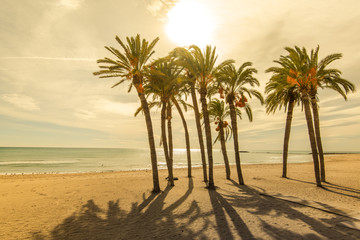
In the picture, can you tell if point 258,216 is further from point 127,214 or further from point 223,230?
point 127,214

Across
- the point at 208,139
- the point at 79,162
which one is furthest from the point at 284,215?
the point at 79,162

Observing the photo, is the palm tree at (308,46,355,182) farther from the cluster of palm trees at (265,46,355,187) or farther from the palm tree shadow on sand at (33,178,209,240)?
the palm tree shadow on sand at (33,178,209,240)

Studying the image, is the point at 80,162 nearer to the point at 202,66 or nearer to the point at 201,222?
the point at 202,66

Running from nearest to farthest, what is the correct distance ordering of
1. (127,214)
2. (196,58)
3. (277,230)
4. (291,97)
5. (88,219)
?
1. (277,230)
2. (88,219)
3. (127,214)
4. (196,58)
5. (291,97)

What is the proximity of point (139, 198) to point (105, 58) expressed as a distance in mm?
9908

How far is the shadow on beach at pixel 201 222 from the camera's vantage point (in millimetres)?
6418

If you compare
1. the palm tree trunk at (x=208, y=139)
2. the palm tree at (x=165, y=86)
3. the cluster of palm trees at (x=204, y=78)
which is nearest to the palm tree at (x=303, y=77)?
the cluster of palm trees at (x=204, y=78)

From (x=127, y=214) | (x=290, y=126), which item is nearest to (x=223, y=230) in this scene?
(x=127, y=214)

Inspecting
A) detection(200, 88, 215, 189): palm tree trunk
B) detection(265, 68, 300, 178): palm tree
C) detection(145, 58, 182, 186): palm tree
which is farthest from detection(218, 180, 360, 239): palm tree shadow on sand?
detection(265, 68, 300, 178): palm tree

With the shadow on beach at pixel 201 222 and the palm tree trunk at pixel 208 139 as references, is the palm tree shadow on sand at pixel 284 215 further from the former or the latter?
the palm tree trunk at pixel 208 139

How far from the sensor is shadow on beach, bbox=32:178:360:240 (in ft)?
21.1

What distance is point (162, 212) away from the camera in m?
9.34

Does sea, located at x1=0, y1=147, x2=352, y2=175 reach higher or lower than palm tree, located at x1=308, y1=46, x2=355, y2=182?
lower

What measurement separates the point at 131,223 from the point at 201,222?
2809 mm
